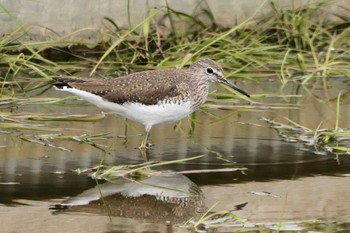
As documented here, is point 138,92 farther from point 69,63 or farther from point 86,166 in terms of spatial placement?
point 69,63

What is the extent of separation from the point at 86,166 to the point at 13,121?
4.63 feet

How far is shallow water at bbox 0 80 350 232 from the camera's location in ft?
23.0

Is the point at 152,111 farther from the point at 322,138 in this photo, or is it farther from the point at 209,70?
the point at 322,138

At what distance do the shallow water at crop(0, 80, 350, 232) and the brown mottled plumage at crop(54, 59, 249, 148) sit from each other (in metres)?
0.25

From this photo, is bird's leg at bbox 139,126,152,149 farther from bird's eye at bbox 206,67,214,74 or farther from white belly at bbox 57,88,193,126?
bird's eye at bbox 206,67,214,74

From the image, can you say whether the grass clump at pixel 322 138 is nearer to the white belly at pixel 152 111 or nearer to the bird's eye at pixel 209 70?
the bird's eye at pixel 209 70

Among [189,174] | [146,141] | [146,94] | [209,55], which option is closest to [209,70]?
[146,94]

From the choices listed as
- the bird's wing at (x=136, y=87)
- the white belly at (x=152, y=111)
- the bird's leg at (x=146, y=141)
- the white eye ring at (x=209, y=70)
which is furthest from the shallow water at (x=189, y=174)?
the white eye ring at (x=209, y=70)

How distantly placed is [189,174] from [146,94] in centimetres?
119

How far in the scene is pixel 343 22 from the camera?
13.1 m

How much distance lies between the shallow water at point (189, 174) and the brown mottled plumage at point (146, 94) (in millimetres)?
249

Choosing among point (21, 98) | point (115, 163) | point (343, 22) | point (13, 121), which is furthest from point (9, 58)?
point (343, 22)

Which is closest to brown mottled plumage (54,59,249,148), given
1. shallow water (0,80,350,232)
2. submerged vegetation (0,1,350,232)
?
shallow water (0,80,350,232)

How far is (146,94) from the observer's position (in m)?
9.18
